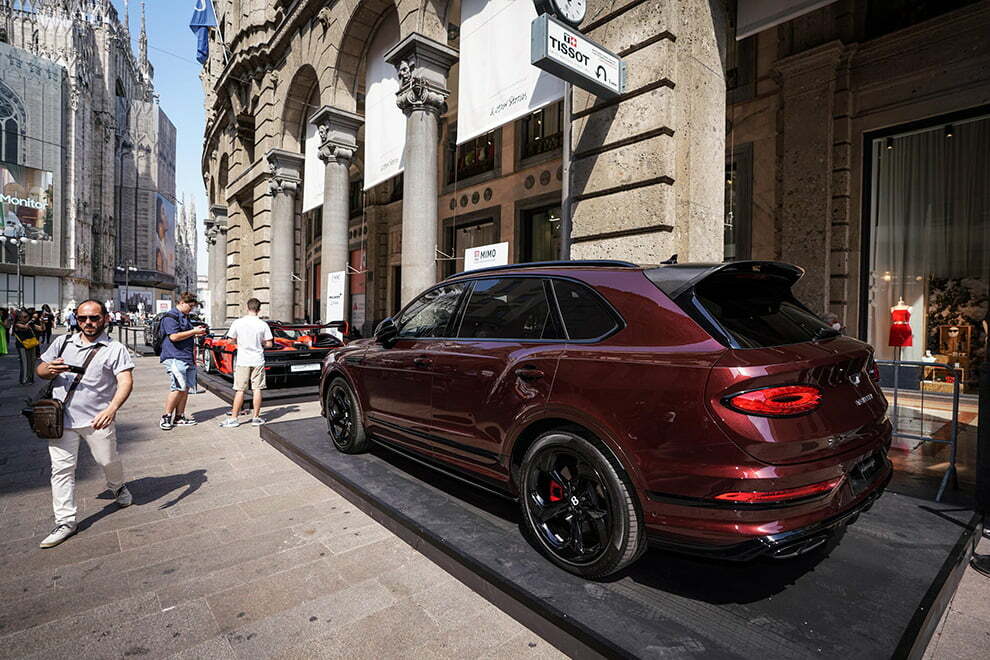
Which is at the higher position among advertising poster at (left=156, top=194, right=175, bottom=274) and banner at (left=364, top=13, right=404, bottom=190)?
advertising poster at (left=156, top=194, right=175, bottom=274)

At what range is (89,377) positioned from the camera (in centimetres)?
355

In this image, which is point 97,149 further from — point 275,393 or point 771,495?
point 771,495

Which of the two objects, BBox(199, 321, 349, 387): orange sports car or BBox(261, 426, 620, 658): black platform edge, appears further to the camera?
BBox(199, 321, 349, 387): orange sports car

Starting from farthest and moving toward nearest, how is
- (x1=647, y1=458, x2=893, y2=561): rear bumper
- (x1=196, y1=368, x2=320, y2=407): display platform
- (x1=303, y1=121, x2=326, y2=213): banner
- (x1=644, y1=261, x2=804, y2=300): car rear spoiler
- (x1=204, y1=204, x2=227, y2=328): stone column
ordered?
1. (x1=204, y1=204, x2=227, y2=328): stone column
2. (x1=303, y1=121, x2=326, y2=213): banner
3. (x1=196, y1=368, x2=320, y2=407): display platform
4. (x1=644, y1=261, x2=804, y2=300): car rear spoiler
5. (x1=647, y1=458, x2=893, y2=561): rear bumper

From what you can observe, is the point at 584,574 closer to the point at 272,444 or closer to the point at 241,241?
the point at 272,444

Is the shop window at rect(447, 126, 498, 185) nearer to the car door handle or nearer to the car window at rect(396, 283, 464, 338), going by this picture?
the car window at rect(396, 283, 464, 338)

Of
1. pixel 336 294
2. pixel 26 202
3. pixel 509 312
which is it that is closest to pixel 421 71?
pixel 336 294

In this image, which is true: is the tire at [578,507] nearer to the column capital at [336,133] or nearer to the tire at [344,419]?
the tire at [344,419]

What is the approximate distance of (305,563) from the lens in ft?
10.1

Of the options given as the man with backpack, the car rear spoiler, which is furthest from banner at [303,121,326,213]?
the car rear spoiler

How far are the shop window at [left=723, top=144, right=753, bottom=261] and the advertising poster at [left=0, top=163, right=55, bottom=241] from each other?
221ft

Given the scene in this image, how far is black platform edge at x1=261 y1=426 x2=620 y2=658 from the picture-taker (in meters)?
2.19

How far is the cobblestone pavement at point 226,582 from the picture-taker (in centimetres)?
233

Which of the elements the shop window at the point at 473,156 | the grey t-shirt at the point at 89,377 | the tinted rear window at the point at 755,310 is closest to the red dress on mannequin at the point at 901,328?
the tinted rear window at the point at 755,310
